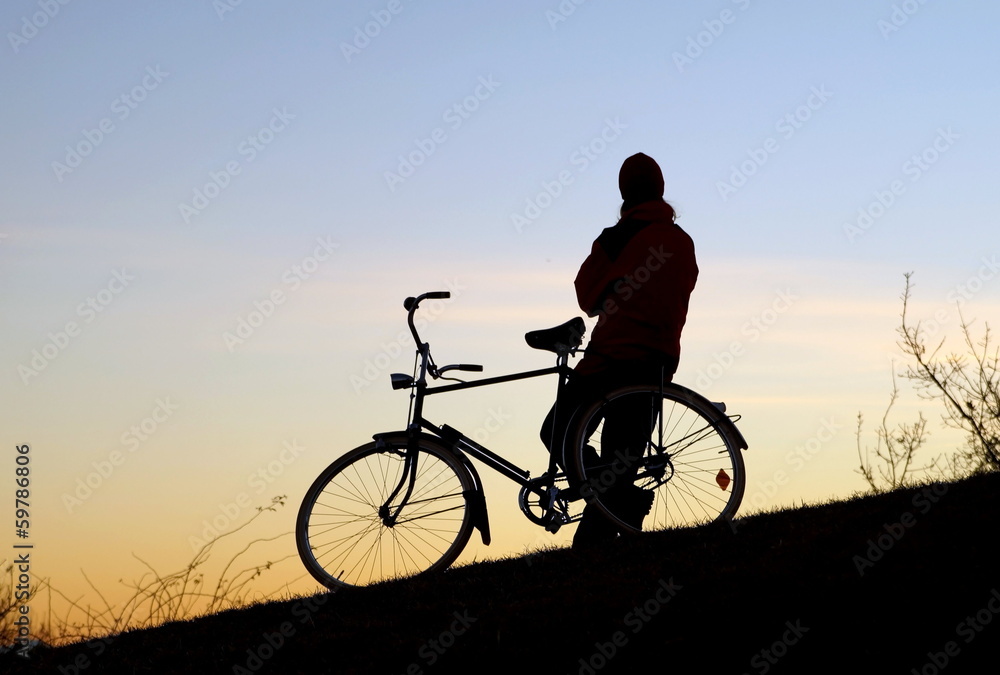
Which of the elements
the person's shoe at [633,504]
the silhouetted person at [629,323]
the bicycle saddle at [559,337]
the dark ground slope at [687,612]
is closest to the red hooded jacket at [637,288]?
the silhouetted person at [629,323]

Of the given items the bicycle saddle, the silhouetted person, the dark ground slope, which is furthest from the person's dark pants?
the dark ground slope

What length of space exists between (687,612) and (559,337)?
2.15 meters

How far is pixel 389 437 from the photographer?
635 centimetres

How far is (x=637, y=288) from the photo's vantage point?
622 cm

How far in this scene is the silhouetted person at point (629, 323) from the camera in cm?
623

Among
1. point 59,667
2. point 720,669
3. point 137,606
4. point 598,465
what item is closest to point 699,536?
point 598,465

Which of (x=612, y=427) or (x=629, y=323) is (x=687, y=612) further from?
(x=629, y=323)

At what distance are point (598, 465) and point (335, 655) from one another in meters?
1.98

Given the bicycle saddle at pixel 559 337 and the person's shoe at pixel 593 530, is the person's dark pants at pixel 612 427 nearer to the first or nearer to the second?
the person's shoe at pixel 593 530

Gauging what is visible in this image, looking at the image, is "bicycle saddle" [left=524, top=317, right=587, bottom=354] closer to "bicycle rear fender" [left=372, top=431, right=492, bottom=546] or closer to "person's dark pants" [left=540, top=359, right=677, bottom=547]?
"person's dark pants" [left=540, top=359, right=677, bottom=547]

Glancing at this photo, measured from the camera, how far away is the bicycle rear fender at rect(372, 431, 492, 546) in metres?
6.21

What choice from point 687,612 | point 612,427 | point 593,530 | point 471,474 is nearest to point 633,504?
point 593,530

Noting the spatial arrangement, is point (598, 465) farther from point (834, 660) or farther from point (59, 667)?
point (59, 667)

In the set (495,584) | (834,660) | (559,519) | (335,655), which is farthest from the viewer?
(559,519)
